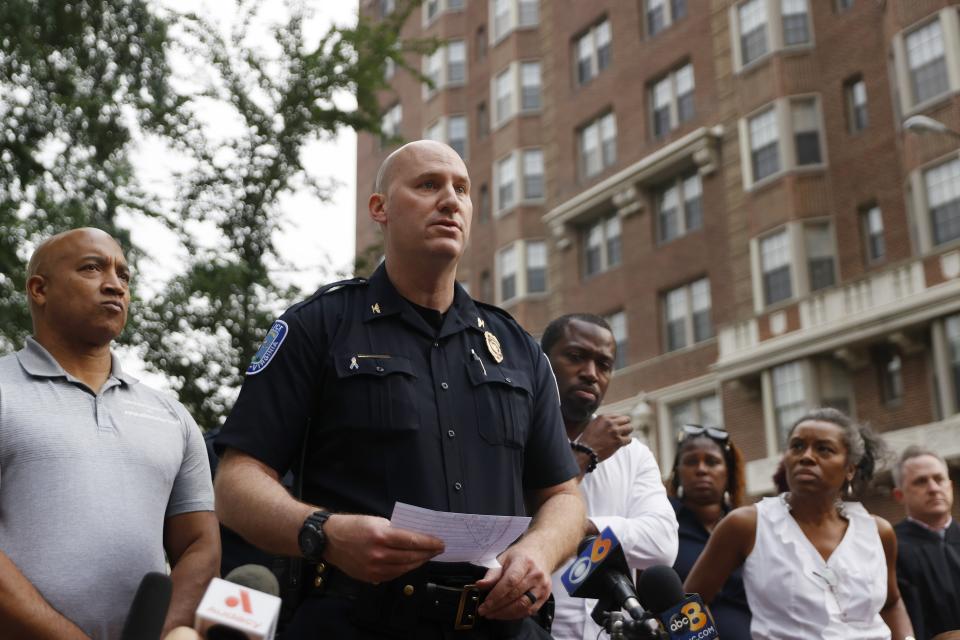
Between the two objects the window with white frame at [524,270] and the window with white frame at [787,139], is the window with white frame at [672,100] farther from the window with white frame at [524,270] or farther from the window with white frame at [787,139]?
the window with white frame at [524,270]

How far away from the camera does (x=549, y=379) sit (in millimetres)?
3766

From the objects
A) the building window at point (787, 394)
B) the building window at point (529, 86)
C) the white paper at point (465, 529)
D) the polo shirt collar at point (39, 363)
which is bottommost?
the white paper at point (465, 529)

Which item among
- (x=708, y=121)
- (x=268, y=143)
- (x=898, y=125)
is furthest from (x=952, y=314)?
(x=268, y=143)

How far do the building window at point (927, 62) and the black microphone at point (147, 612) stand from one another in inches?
988

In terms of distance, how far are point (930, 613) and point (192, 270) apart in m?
9.88

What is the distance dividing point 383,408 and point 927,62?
80.6ft

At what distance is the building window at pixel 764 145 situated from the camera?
2841 centimetres

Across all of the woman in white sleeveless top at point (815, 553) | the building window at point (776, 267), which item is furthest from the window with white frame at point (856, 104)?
the woman in white sleeveless top at point (815, 553)

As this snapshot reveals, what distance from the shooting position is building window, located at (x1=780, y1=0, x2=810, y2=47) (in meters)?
28.6

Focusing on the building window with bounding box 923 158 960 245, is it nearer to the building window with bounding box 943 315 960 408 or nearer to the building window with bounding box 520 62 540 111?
the building window with bounding box 943 315 960 408

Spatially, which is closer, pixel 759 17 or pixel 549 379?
pixel 549 379

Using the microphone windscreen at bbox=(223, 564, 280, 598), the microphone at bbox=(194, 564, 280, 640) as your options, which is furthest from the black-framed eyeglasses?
the microphone at bbox=(194, 564, 280, 640)

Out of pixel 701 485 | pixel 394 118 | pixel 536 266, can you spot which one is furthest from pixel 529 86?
pixel 701 485

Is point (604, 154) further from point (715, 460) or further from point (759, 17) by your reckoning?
point (715, 460)
